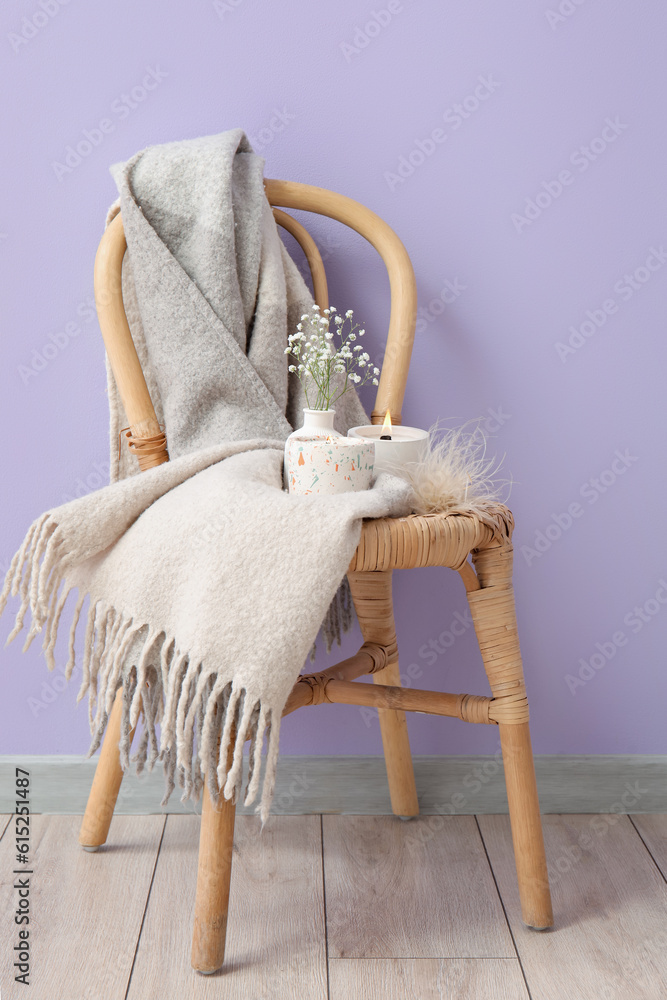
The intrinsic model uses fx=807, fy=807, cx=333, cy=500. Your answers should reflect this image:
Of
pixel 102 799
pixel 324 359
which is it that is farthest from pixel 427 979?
pixel 324 359

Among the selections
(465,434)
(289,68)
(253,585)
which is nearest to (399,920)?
(253,585)

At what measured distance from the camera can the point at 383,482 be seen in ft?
2.65

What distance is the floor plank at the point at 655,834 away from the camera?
1.03 metres

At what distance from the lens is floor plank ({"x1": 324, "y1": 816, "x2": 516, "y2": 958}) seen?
0.86 meters

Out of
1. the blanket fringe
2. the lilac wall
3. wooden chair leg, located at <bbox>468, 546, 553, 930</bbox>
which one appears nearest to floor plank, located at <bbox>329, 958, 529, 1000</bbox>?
wooden chair leg, located at <bbox>468, 546, 553, 930</bbox>

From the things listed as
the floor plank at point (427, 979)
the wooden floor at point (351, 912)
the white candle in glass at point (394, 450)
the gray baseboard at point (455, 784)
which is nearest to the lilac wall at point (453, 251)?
the gray baseboard at point (455, 784)

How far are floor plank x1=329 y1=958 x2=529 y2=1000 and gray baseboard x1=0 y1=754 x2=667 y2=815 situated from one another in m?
0.30

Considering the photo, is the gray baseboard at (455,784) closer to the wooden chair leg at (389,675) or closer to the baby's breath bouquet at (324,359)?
the wooden chair leg at (389,675)

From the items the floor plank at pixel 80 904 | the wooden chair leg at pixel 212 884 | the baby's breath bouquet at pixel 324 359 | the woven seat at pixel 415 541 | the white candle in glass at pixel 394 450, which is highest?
the baby's breath bouquet at pixel 324 359

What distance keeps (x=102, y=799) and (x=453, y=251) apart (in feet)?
2.75

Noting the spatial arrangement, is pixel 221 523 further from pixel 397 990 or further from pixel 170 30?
pixel 170 30

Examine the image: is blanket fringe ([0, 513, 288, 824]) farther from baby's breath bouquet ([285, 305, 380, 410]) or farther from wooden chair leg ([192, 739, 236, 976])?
baby's breath bouquet ([285, 305, 380, 410])

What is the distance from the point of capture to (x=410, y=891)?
3.14 ft

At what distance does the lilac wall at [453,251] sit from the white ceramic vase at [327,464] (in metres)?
0.33
